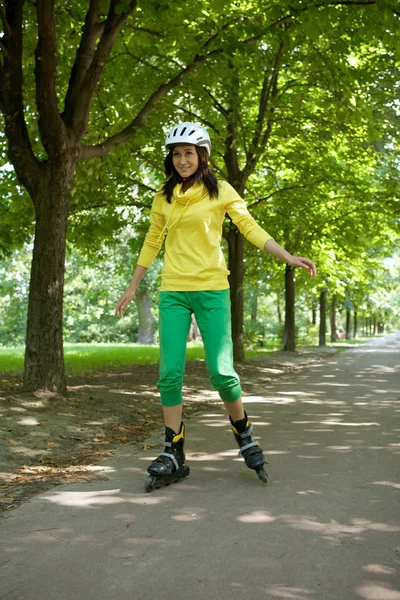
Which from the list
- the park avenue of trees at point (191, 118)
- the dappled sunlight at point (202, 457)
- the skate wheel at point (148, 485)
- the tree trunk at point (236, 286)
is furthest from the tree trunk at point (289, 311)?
the skate wheel at point (148, 485)

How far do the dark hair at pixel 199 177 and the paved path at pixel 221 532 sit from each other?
1.96m

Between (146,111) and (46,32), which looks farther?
(146,111)

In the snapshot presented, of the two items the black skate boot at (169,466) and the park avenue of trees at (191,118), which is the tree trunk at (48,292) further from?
the black skate boot at (169,466)

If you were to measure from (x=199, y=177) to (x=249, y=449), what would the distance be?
1.86 m

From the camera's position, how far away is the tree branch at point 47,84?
335 inches

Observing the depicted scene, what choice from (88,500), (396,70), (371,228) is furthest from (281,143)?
(88,500)

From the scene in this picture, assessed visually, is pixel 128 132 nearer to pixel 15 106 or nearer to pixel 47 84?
pixel 47 84

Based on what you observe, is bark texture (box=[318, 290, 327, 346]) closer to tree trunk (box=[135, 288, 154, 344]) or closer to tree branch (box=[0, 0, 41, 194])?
tree trunk (box=[135, 288, 154, 344])

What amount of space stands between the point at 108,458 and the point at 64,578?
277cm

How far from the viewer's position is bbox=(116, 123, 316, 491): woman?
16.0 feet

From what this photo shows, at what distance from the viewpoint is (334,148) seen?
17.6 metres

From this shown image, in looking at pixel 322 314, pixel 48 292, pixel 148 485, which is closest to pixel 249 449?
pixel 148 485

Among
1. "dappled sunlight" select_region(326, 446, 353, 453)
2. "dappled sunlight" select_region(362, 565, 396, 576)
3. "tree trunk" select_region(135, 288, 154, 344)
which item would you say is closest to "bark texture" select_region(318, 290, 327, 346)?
"tree trunk" select_region(135, 288, 154, 344)

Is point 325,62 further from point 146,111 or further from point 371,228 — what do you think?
point 371,228
